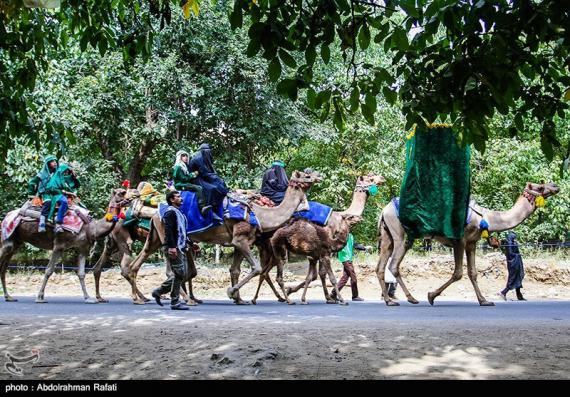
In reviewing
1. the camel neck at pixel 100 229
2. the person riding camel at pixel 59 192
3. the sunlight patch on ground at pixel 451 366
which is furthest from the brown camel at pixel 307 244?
the sunlight patch on ground at pixel 451 366

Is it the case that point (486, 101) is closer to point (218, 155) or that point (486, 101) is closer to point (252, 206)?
point (252, 206)

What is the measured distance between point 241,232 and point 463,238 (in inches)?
188

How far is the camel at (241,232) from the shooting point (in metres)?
13.8

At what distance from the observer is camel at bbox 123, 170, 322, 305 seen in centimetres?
1384

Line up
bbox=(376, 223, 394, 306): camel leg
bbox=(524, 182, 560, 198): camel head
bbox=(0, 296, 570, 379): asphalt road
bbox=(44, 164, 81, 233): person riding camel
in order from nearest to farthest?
bbox=(0, 296, 570, 379): asphalt road < bbox=(376, 223, 394, 306): camel leg < bbox=(44, 164, 81, 233): person riding camel < bbox=(524, 182, 560, 198): camel head

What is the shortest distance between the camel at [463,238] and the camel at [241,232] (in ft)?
6.77

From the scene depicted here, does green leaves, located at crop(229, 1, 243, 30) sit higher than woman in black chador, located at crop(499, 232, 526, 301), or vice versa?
green leaves, located at crop(229, 1, 243, 30)

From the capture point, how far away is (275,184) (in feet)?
53.2

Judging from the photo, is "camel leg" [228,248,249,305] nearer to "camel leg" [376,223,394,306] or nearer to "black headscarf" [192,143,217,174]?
"black headscarf" [192,143,217,174]

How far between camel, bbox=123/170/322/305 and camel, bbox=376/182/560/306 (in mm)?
2064

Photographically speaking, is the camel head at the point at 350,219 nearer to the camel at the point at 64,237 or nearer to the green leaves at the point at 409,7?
the camel at the point at 64,237

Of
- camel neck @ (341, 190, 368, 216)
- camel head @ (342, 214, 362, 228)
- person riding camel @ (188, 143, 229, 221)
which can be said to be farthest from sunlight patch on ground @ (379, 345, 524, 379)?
camel neck @ (341, 190, 368, 216)

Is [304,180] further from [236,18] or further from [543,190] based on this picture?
[236,18]

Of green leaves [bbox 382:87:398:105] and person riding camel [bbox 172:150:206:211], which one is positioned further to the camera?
person riding camel [bbox 172:150:206:211]
